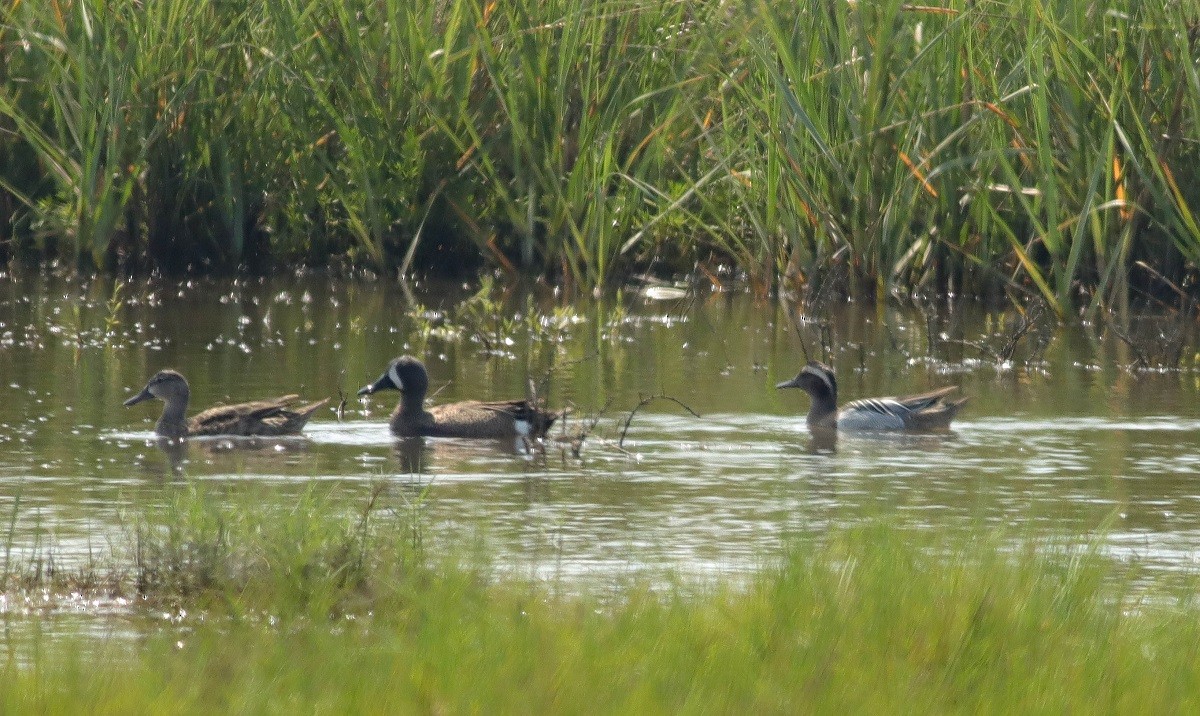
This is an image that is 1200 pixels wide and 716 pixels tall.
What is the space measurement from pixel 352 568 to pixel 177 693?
1615mm

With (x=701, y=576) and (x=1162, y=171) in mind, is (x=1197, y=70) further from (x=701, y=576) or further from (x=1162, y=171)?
(x=701, y=576)

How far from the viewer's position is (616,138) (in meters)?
17.2

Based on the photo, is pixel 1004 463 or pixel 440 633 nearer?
pixel 440 633

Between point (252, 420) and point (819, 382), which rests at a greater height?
Result: point (819, 382)

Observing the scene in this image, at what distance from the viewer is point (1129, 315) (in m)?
15.4

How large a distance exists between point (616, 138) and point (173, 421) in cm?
736

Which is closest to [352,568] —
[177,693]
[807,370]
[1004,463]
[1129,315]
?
[177,693]

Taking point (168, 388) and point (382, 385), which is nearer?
point (168, 388)

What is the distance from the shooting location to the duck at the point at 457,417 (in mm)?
10469

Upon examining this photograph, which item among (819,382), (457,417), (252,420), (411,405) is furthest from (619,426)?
(252,420)

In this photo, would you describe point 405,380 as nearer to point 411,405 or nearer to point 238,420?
point 411,405

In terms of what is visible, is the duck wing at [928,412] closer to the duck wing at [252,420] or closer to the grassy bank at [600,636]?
the duck wing at [252,420]

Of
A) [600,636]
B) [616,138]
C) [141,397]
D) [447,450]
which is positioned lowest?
[600,636]

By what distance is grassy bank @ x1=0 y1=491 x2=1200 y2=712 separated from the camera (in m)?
4.80
